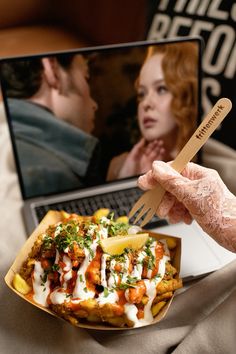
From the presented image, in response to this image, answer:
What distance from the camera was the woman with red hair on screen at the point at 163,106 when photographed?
38.5 inches

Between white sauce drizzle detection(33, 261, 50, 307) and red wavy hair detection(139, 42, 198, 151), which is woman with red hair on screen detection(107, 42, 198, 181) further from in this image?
white sauce drizzle detection(33, 261, 50, 307)

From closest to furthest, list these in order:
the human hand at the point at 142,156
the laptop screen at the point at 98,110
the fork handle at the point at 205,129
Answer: the fork handle at the point at 205,129
the laptop screen at the point at 98,110
the human hand at the point at 142,156

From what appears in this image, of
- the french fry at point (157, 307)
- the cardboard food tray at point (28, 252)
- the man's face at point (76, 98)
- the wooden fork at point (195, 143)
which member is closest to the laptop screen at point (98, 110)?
the man's face at point (76, 98)

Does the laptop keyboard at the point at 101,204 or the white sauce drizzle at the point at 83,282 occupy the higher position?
the white sauce drizzle at the point at 83,282

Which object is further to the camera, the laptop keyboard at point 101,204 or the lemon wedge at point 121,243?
the laptop keyboard at point 101,204

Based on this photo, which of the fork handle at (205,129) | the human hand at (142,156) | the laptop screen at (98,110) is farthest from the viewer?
the human hand at (142,156)

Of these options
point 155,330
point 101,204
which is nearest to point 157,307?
point 155,330

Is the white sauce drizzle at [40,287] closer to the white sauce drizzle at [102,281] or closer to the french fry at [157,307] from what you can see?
the white sauce drizzle at [102,281]

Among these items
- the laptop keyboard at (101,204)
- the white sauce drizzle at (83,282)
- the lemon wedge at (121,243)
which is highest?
the lemon wedge at (121,243)

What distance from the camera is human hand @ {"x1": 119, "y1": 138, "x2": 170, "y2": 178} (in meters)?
1.05

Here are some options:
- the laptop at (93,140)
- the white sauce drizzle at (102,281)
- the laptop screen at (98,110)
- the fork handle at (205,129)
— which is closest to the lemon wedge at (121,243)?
the white sauce drizzle at (102,281)

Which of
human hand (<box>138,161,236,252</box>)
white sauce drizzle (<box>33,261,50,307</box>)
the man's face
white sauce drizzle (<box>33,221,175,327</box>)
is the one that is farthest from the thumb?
the man's face

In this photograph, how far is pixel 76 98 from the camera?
0.96m

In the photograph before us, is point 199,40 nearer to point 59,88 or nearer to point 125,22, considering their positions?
point 59,88
